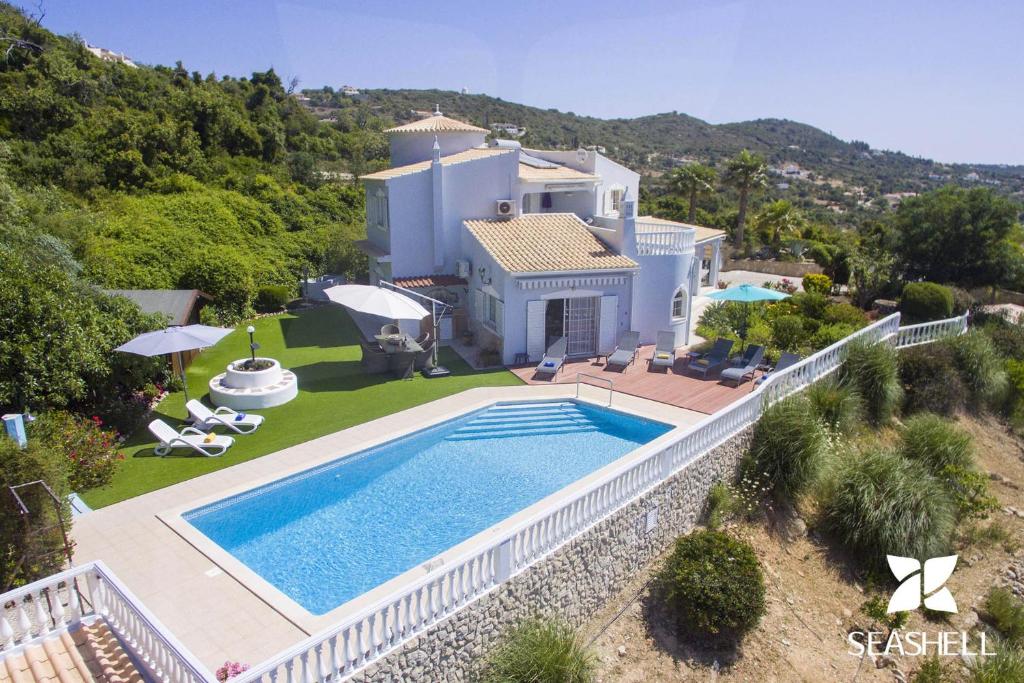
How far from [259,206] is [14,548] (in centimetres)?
2915

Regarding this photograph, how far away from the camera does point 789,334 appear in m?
22.9

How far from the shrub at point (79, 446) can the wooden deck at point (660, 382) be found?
1116 cm

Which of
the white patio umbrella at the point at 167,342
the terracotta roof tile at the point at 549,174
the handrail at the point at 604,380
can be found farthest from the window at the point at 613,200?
the white patio umbrella at the point at 167,342

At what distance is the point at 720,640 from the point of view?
11383 mm

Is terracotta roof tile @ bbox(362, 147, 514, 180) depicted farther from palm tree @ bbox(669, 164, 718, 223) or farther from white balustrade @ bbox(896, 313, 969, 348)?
palm tree @ bbox(669, 164, 718, 223)

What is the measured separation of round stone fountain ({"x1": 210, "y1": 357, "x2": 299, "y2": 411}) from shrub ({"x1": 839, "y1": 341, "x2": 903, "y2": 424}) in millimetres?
16998

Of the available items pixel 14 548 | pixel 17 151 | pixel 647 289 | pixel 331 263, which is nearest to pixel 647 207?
pixel 331 263

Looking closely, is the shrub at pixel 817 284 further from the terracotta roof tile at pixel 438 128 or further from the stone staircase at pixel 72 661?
the stone staircase at pixel 72 661

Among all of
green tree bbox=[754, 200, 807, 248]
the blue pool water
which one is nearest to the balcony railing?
the blue pool water

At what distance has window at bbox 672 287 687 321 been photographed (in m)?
23.3

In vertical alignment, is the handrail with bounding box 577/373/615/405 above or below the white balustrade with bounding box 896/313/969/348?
below

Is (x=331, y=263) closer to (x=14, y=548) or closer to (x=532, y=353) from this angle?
(x=532, y=353)

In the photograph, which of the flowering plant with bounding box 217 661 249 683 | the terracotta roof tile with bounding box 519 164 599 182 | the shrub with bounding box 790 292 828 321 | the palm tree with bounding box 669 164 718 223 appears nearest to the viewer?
the flowering plant with bounding box 217 661 249 683

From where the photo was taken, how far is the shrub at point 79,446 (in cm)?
1247
